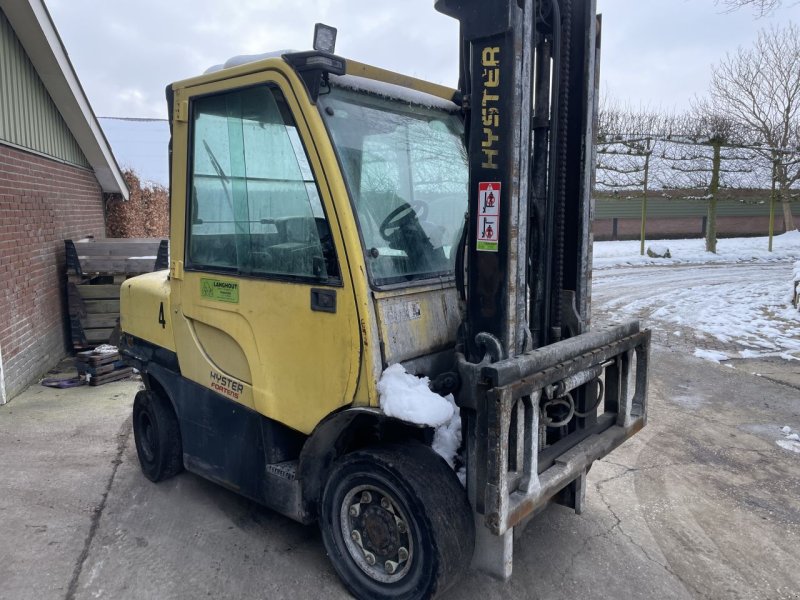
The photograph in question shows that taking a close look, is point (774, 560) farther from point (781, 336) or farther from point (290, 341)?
point (781, 336)

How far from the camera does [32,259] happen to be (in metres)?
7.38

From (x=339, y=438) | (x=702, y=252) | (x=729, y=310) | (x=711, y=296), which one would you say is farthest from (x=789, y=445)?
(x=702, y=252)

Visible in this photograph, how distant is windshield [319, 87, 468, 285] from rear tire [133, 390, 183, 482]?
2257 millimetres

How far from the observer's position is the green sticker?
11.2 feet

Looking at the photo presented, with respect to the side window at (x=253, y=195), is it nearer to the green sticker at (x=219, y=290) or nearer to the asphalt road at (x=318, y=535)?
the green sticker at (x=219, y=290)

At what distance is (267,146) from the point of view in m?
3.14

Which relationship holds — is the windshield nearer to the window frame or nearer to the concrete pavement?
the window frame

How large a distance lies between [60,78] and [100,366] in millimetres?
3858

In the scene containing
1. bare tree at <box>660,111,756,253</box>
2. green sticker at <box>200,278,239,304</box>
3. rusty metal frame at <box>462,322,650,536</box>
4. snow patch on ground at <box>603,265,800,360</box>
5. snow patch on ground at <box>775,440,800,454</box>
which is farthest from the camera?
bare tree at <box>660,111,756,253</box>

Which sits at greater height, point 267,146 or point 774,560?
point 267,146

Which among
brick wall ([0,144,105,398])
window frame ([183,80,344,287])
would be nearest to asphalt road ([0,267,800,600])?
window frame ([183,80,344,287])

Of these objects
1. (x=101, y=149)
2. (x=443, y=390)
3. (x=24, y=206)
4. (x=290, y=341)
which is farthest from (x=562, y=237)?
(x=101, y=149)

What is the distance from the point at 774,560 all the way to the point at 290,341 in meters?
2.87

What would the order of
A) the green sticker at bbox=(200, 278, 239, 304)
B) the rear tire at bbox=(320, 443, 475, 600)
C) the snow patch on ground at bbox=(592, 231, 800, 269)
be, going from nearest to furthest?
the rear tire at bbox=(320, 443, 475, 600)
the green sticker at bbox=(200, 278, 239, 304)
the snow patch on ground at bbox=(592, 231, 800, 269)
